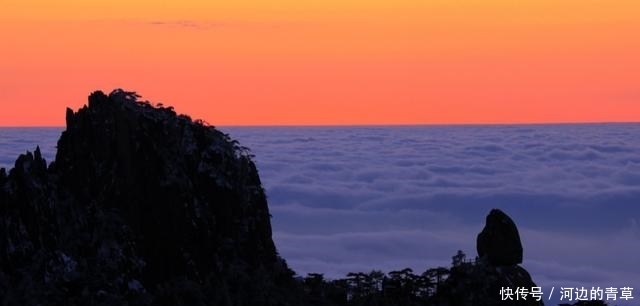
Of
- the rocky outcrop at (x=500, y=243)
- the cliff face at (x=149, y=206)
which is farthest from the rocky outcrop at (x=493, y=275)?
the cliff face at (x=149, y=206)

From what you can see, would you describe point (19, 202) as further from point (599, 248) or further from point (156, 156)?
point (599, 248)

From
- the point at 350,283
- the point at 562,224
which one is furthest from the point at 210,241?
the point at 562,224

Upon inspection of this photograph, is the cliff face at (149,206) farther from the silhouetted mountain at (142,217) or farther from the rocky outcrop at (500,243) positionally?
the rocky outcrop at (500,243)

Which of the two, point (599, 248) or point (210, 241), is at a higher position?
point (599, 248)

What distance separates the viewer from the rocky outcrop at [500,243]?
28391 mm

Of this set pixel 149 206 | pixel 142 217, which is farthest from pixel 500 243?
pixel 142 217

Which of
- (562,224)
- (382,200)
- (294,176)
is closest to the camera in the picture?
(562,224)

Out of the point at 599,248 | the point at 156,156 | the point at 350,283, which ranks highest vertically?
the point at 599,248

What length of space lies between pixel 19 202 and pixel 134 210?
2.34 meters

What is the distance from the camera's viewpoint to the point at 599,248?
419 ft

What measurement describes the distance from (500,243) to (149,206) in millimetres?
8002

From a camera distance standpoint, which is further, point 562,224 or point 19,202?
point 562,224

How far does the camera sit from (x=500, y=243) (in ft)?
93.3

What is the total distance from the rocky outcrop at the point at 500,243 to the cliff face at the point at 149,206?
16.8ft
